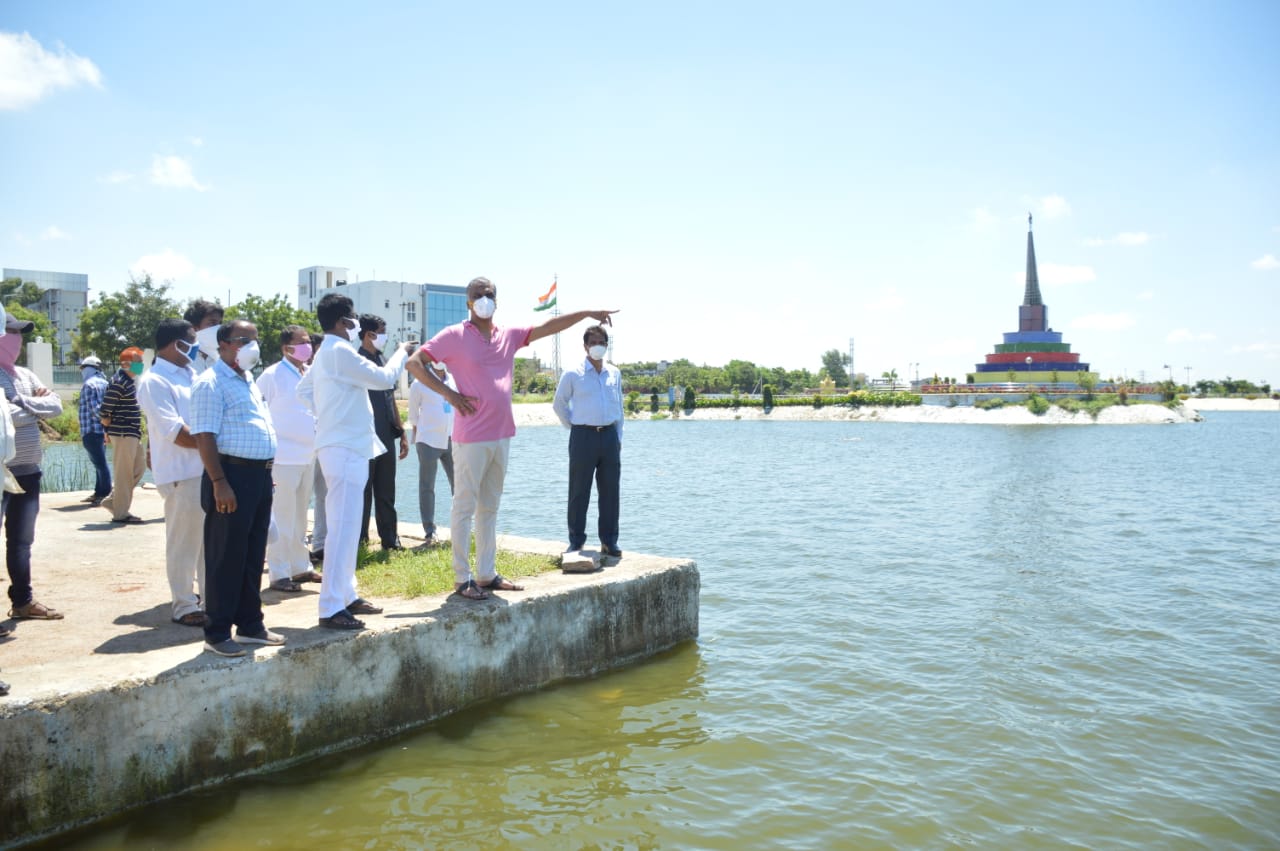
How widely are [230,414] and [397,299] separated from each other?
96.7m

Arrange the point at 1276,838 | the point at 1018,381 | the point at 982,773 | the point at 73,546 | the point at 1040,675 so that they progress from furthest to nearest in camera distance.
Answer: the point at 1018,381 < the point at 73,546 < the point at 1040,675 < the point at 982,773 < the point at 1276,838

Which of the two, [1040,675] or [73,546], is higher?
[73,546]

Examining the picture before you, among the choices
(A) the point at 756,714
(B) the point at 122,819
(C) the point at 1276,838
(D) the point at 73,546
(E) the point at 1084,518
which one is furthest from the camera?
(E) the point at 1084,518

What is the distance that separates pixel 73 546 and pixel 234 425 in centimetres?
480

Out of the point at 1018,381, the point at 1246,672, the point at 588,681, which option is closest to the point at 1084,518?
the point at 1246,672

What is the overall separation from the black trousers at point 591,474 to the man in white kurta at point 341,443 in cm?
250

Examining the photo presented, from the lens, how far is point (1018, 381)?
90.2 meters

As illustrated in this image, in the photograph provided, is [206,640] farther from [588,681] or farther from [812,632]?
[812,632]

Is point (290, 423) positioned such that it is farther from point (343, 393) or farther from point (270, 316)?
point (270, 316)

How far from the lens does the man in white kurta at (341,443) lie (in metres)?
5.29

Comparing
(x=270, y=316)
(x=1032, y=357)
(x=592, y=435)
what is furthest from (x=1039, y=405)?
(x=592, y=435)

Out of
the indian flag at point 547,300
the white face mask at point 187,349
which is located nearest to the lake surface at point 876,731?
the white face mask at point 187,349

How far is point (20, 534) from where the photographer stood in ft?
18.4

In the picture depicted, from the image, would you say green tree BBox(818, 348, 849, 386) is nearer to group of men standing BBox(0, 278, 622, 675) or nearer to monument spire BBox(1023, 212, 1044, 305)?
monument spire BBox(1023, 212, 1044, 305)
